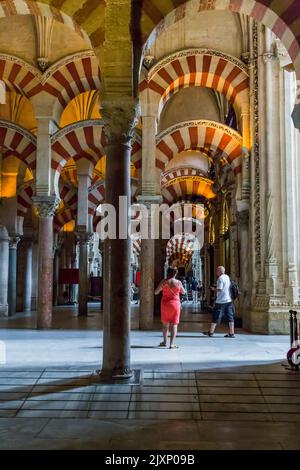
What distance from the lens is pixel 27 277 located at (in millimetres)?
16016

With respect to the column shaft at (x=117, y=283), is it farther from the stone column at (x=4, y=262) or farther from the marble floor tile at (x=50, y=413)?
the stone column at (x=4, y=262)

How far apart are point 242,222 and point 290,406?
587 centimetres

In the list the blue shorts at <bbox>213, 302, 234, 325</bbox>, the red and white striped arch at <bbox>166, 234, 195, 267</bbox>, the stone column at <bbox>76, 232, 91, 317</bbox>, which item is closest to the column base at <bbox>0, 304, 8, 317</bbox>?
the stone column at <bbox>76, 232, 91, 317</bbox>

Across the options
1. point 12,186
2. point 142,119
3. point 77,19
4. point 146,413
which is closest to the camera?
point 146,413

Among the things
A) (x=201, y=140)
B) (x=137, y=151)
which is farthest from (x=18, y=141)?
(x=201, y=140)

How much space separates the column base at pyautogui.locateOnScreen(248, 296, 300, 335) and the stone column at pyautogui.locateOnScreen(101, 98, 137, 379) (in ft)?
13.4

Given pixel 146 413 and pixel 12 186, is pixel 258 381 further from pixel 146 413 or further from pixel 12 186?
pixel 12 186

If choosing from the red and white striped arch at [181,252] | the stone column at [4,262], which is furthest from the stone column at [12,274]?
the red and white striped arch at [181,252]

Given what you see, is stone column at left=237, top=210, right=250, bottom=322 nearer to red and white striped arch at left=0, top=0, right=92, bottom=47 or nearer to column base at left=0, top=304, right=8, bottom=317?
red and white striped arch at left=0, top=0, right=92, bottom=47

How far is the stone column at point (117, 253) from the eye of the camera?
5.07 m

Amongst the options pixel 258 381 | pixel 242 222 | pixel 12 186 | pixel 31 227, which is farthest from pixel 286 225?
pixel 31 227

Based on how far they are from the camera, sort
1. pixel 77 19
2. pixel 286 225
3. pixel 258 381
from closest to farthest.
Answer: pixel 258 381, pixel 77 19, pixel 286 225

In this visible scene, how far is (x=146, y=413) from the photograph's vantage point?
434cm

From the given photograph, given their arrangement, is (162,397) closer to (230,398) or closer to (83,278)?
(230,398)
